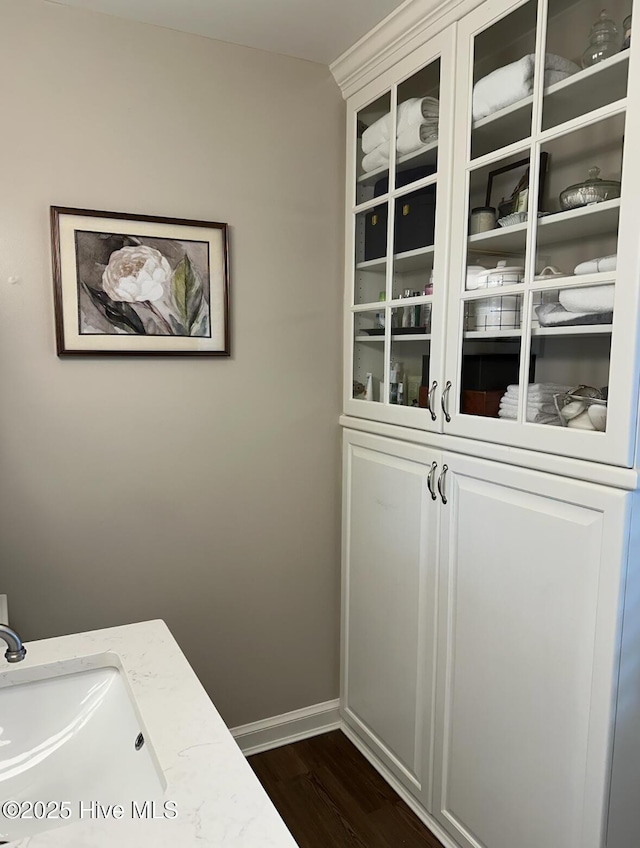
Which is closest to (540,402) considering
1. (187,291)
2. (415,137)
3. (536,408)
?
(536,408)

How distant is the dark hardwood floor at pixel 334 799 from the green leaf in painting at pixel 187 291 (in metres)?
1.58

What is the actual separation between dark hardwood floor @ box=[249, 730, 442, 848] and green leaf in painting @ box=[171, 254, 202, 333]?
1.58 m

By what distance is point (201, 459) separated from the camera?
2133mm

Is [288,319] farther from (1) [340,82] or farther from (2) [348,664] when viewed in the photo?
(2) [348,664]

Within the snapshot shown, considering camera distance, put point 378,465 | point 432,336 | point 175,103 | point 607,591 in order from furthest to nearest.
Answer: point 378,465 → point 175,103 → point 432,336 → point 607,591

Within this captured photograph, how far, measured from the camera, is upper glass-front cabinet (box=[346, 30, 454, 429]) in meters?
1.74

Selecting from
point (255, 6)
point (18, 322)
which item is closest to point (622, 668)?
point (18, 322)

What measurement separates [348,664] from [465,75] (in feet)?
6.61

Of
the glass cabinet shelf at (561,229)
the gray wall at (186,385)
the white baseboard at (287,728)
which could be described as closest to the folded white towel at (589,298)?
the glass cabinet shelf at (561,229)

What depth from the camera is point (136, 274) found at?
1939 millimetres

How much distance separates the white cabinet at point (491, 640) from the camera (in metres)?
1.34

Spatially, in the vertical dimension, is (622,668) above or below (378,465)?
below

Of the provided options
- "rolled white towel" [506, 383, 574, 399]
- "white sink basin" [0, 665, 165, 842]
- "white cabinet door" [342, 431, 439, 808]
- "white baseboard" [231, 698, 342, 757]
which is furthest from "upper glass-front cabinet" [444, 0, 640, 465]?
"white baseboard" [231, 698, 342, 757]

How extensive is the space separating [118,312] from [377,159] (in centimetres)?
98
